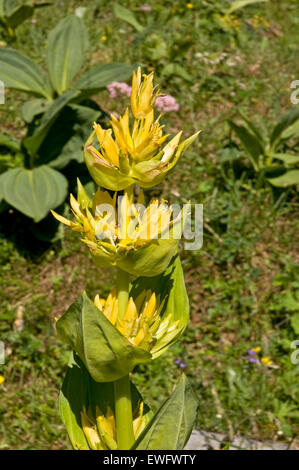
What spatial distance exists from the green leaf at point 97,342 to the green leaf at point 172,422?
0.12 m

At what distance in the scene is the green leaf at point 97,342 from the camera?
48.6 inches

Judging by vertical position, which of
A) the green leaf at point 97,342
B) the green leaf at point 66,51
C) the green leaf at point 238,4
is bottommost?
the green leaf at point 97,342

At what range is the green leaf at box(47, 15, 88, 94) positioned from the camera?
405 cm

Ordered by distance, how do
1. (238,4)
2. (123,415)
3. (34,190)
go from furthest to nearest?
(238,4) < (34,190) < (123,415)

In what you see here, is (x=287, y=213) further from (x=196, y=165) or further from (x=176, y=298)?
(x=176, y=298)

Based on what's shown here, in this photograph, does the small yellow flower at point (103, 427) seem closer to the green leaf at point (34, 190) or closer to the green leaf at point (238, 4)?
the green leaf at point (34, 190)

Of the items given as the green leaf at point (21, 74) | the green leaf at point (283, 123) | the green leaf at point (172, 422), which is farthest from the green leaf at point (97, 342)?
the green leaf at point (283, 123)

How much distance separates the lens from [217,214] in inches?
147

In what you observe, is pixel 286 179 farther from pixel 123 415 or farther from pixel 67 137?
pixel 123 415

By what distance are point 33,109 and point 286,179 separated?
6.21 ft

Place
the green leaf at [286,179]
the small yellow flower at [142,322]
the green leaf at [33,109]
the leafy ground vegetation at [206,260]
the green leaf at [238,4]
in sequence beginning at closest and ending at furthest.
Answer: the small yellow flower at [142,322]
the leafy ground vegetation at [206,260]
the green leaf at [33,109]
the green leaf at [286,179]
the green leaf at [238,4]

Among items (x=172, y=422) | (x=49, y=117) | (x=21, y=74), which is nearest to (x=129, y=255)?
(x=172, y=422)

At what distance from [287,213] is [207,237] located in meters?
0.66

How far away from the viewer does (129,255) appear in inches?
51.4
